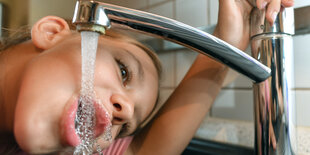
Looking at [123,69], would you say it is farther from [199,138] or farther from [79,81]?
[199,138]

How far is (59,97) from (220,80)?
9.4 inches

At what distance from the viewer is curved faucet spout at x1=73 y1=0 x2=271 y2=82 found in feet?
0.52

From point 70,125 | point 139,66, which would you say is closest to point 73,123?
point 70,125

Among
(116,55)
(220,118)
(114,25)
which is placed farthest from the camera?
(220,118)

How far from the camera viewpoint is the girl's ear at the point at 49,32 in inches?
10.5

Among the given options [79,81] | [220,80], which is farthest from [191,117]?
[79,81]

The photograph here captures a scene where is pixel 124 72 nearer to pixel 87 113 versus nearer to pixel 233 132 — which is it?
pixel 87 113

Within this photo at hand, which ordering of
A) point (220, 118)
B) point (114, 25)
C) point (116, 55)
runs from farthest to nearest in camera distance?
point (220, 118), point (116, 55), point (114, 25)

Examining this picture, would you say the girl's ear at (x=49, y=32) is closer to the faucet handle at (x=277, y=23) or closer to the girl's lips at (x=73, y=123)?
the girl's lips at (x=73, y=123)

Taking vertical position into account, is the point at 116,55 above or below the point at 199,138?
above

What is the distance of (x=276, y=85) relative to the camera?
10.0 inches

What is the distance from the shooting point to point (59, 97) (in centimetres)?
22

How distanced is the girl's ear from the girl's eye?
0.24ft

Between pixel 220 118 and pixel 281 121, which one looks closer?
pixel 281 121
